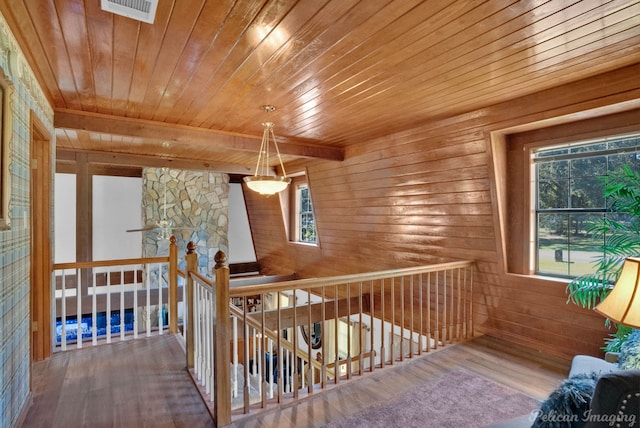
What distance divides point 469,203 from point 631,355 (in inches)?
79.4

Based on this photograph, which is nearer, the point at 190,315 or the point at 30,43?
the point at 30,43

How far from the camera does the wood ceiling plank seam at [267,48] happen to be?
1706mm

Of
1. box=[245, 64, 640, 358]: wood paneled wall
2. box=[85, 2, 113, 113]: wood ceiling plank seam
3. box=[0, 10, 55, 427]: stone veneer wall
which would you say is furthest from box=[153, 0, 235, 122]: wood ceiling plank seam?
box=[245, 64, 640, 358]: wood paneled wall

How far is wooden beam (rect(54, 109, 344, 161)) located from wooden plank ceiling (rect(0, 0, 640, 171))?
0.01 meters

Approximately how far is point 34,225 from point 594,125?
4927 millimetres

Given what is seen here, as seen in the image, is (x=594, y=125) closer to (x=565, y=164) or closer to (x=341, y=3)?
(x=565, y=164)

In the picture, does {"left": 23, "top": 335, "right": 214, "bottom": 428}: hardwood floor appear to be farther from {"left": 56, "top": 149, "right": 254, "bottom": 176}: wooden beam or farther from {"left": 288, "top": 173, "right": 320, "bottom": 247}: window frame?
{"left": 288, "top": 173, "right": 320, "bottom": 247}: window frame

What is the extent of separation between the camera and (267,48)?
82.0 inches

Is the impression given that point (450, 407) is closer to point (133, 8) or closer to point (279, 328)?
point (279, 328)

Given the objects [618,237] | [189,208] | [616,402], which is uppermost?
[189,208]

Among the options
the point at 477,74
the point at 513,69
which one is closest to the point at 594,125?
the point at 513,69

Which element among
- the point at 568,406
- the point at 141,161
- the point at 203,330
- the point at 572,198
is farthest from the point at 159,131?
the point at 572,198

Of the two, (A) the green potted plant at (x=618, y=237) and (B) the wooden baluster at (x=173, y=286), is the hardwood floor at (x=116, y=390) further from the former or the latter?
(A) the green potted plant at (x=618, y=237)

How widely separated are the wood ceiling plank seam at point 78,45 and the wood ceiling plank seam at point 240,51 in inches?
29.8
